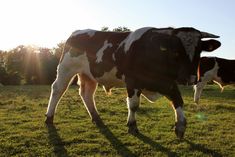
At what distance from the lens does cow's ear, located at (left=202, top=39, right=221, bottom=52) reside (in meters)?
10.3

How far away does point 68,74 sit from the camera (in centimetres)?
1306

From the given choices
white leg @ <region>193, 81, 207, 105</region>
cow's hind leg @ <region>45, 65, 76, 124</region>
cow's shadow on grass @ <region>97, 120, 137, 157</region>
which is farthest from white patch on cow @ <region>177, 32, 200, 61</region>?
white leg @ <region>193, 81, 207, 105</region>

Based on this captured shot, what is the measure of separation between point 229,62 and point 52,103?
14.2 meters

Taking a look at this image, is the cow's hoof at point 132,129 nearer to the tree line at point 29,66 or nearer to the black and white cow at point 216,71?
the black and white cow at point 216,71

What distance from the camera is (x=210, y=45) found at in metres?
10.4

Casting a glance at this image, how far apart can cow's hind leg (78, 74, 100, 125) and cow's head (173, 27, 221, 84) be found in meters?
4.02

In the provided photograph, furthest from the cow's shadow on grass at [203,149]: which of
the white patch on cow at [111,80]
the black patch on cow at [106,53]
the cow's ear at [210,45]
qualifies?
the black patch on cow at [106,53]

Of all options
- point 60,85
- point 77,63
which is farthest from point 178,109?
point 60,85

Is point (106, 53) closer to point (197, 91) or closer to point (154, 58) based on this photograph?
point (154, 58)

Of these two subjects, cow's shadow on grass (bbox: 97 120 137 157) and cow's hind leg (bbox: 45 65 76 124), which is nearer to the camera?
cow's shadow on grass (bbox: 97 120 137 157)

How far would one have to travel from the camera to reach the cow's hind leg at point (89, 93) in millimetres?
13344

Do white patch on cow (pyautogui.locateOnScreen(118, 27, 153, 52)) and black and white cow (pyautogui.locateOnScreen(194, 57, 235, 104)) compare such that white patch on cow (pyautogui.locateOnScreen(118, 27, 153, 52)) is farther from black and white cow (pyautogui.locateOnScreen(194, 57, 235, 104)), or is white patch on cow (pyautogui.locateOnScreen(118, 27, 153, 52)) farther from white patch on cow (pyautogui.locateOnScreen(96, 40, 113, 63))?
black and white cow (pyautogui.locateOnScreen(194, 57, 235, 104))

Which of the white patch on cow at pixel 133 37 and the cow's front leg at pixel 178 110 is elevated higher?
the white patch on cow at pixel 133 37

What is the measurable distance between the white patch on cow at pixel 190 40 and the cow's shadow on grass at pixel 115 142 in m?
2.57
